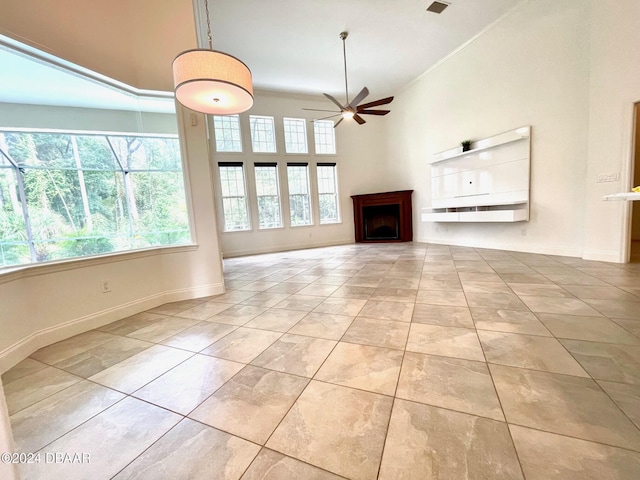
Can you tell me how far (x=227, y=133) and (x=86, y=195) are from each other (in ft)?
14.9

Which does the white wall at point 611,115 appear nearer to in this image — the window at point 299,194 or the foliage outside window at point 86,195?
the foliage outside window at point 86,195

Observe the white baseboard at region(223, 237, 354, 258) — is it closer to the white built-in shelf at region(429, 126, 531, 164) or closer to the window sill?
the white built-in shelf at region(429, 126, 531, 164)

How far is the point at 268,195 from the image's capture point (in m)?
7.20

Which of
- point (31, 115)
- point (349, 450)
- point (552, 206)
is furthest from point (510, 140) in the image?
point (31, 115)

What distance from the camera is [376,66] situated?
601 centimetres

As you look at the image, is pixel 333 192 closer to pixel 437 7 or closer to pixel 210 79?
pixel 437 7

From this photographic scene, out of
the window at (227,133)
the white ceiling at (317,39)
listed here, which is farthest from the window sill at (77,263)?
the window at (227,133)

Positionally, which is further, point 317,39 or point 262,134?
point 262,134

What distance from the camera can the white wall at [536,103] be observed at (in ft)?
12.7

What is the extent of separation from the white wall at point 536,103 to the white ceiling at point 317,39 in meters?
0.45

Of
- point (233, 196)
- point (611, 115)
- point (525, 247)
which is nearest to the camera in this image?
point (611, 115)

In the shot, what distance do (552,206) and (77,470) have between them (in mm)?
6114

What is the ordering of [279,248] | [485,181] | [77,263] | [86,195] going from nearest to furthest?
[77,263]
[86,195]
[485,181]
[279,248]

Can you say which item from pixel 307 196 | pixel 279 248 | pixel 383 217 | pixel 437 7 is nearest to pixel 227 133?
pixel 307 196
